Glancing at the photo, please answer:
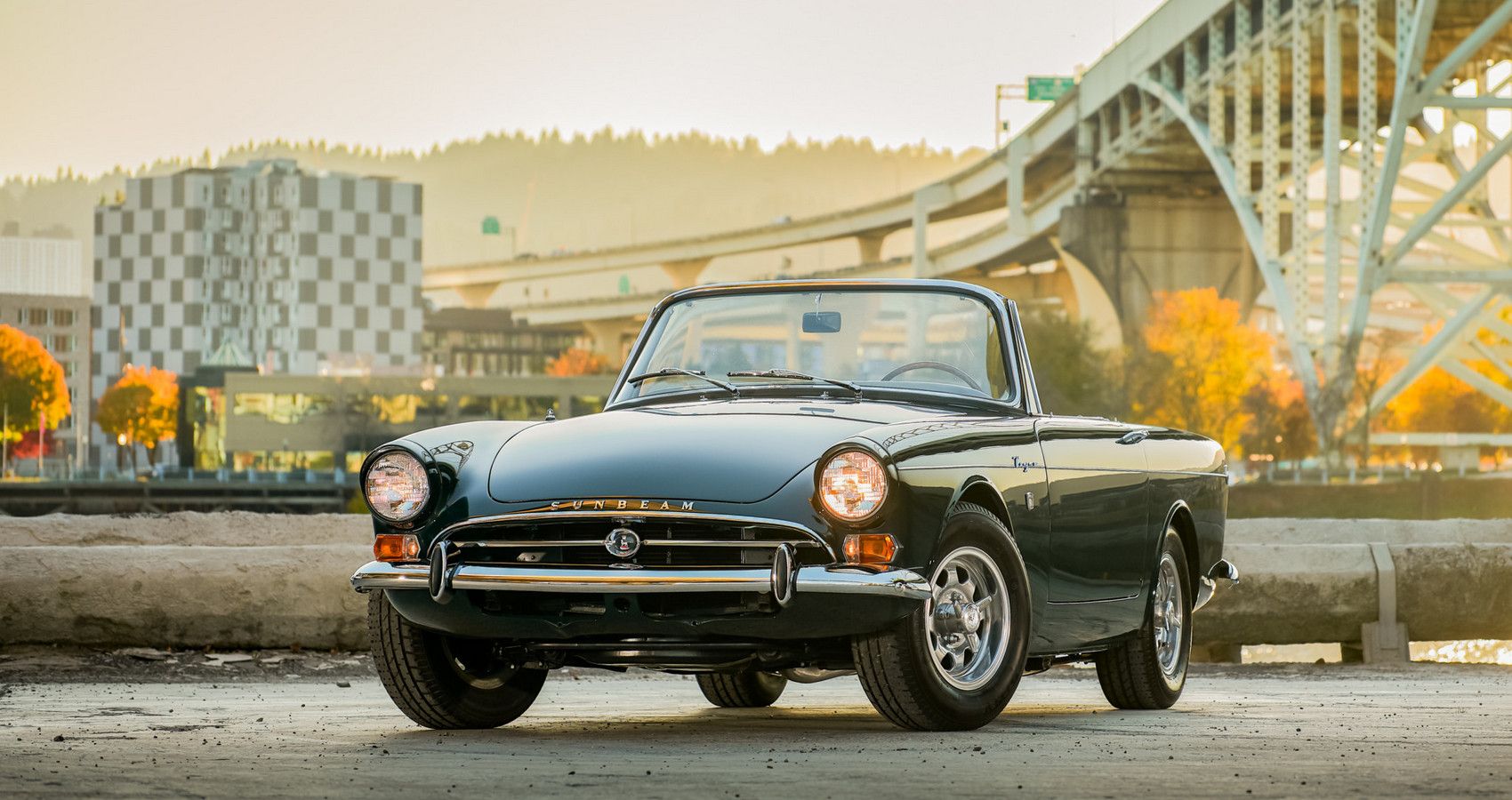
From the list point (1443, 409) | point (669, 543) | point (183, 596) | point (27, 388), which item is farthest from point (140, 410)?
point (669, 543)

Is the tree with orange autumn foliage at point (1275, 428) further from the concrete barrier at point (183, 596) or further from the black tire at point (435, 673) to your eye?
the black tire at point (435, 673)

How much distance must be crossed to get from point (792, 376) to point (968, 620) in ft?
4.50

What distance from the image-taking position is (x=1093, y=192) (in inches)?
3260

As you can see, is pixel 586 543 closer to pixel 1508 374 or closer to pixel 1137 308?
pixel 1508 374

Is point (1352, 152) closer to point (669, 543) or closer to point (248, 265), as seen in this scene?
point (669, 543)

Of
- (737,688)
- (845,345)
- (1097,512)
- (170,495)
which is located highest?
(845,345)

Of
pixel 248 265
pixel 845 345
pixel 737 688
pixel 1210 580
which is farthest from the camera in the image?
pixel 248 265

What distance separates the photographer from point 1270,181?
6203cm

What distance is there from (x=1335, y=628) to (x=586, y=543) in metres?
6.36

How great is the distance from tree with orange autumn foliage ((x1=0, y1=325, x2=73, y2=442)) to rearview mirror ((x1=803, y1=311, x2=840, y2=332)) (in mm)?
143420

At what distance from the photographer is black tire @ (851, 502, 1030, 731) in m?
6.14

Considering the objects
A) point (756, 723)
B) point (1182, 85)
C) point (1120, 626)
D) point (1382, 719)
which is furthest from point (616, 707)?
point (1182, 85)

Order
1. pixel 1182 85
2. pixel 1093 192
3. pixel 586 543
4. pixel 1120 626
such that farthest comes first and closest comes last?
pixel 1093 192, pixel 1182 85, pixel 1120 626, pixel 586 543

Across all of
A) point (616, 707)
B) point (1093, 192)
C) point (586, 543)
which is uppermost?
point (1093, 192)
